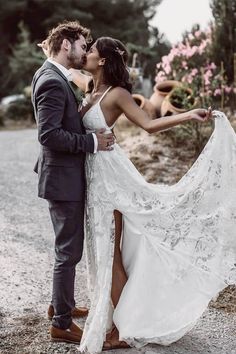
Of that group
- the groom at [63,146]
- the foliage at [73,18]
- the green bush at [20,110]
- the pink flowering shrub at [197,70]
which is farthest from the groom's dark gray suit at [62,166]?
the foliage at [73,18]

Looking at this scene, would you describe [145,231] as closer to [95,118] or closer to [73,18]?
[95,118]

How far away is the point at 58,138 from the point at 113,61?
555 mm

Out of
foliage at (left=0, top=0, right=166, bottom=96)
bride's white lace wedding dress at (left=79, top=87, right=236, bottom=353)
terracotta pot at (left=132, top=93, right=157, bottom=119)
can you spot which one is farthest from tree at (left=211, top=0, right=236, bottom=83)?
foliage at (left=0, top=0, right=166, bottom=96)

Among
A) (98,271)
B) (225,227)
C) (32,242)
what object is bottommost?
(32,242)

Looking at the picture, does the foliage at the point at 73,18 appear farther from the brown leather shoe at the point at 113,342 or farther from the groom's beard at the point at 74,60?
the brown leather shoe at the point at 113,342

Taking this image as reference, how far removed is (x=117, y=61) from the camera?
3217 millimetres

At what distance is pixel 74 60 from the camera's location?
3205 mm

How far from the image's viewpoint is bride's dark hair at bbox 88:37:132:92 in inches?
126

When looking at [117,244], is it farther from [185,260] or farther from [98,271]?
[185,260]

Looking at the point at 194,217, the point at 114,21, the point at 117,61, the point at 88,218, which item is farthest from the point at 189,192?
the point at 114,21

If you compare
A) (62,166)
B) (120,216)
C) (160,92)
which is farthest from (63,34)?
(160,92)

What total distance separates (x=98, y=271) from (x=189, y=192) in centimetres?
69

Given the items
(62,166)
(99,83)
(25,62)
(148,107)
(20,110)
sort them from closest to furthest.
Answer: (62,166) → (99,83) → (148,107) → (20,110) → (25,62)

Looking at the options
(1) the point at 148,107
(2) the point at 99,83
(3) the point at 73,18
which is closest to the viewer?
(2) the point at 99,83
